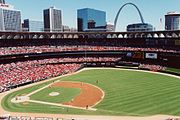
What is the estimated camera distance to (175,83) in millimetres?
60812

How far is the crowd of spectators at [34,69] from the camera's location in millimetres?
64438

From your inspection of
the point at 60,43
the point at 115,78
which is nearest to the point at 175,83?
the point at 115,78

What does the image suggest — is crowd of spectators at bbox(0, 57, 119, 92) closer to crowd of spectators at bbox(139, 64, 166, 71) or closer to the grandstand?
the grandstand

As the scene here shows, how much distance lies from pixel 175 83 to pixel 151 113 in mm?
23096

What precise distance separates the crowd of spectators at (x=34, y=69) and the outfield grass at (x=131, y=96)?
5947 millimetres

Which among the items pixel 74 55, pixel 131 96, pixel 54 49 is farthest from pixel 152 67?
pixel 54 49

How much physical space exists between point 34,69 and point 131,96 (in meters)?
35.6

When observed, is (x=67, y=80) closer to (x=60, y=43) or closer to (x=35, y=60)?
(x=35, y=60)

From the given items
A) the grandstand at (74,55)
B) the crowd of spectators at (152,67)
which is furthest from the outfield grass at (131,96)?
the grandstand at (74,55)

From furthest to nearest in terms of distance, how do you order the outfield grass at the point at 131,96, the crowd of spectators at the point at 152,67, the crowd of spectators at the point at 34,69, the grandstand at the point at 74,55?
1. the crowd of spectators at the point at 152,67
2. the grandstand at the point at 74,55
3. the crowd of spectators at the point at 34,69
4. the outfield grass at the point at 131,96

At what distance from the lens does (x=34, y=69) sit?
75938 millimetres

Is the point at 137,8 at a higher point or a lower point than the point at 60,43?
higher

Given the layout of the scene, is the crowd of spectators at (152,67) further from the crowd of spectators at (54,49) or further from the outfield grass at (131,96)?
the crowd of spectators at (54,49)

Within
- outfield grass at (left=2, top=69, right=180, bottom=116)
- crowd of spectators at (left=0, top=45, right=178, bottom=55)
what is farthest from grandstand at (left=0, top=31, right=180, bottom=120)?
outfield grass at (left=2, top=69, right=180, bottom=116)
